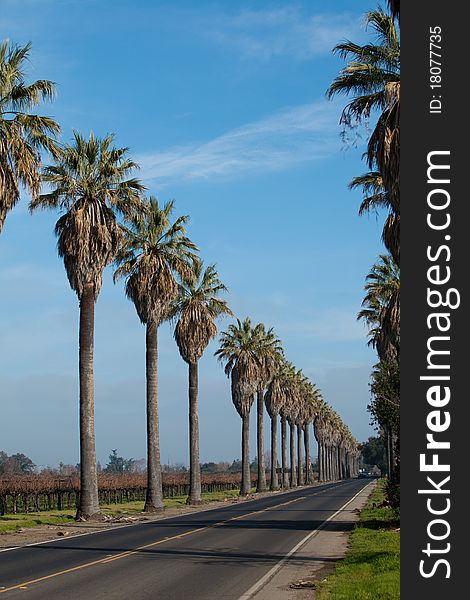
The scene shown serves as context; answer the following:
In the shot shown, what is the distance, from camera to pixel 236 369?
248 ft

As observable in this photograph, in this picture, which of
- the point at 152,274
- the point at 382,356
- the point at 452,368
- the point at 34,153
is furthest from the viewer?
the point at 382,356

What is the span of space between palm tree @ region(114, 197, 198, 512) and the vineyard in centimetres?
1078

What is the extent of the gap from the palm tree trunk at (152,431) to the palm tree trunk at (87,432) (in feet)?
28.4

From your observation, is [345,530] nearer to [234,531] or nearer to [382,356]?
[234,531]

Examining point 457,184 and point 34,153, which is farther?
point 34,153

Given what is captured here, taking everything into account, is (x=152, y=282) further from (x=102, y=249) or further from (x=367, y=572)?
(x=367, y=572)

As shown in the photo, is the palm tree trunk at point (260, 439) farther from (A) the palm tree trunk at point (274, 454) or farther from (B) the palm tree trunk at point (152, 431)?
(B) the palm tree trunk at point (152, 431)

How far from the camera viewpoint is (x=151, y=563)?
20469 millimetres

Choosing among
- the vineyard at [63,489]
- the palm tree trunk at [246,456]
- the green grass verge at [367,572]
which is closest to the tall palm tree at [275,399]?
the vineyard at [63,489]

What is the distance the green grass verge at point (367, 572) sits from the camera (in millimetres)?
15000

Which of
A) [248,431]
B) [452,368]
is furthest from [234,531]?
[248,431]

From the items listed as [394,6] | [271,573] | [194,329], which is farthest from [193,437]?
[394,6]

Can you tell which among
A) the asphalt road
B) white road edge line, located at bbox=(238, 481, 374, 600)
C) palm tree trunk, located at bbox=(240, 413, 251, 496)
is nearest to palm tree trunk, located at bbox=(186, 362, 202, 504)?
palm tree trunk, located at bbox=(240, 413, 251, 496)

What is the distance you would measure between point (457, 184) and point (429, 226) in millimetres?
683
